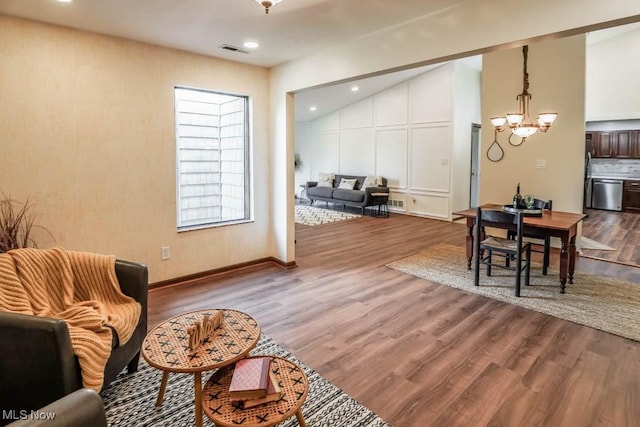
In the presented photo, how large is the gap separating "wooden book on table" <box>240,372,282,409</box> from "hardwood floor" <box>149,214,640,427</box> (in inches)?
29.5

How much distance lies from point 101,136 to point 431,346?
3.35 meters

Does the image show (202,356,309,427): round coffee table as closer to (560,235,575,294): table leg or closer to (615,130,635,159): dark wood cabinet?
(560,235,575,294): table leg

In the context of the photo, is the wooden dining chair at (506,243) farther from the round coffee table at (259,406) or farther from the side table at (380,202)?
the side table at (380,202)

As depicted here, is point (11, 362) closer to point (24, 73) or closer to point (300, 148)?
point (24, 73)

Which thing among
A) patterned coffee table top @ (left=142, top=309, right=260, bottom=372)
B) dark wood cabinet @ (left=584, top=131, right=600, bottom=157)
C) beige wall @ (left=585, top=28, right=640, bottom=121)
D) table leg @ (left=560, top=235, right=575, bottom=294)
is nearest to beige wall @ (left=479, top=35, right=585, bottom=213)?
table leg @ (left=560, top=235, right=575, bottom=294)

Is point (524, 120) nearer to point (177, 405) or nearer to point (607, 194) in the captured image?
point (177, 405)

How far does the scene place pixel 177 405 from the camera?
6.57 feet

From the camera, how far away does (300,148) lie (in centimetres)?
1173

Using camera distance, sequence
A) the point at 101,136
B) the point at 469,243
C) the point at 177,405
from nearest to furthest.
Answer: the point at 177,405
the point at 101,136
the point at 469,243

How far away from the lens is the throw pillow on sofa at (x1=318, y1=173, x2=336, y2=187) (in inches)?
393

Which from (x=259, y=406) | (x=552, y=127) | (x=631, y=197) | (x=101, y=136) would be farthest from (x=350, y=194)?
(x=259, y=406)

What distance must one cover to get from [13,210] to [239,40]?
240cm

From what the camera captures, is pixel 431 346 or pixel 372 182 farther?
pixel 372 182

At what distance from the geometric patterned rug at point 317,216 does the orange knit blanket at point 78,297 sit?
536 centimetres
